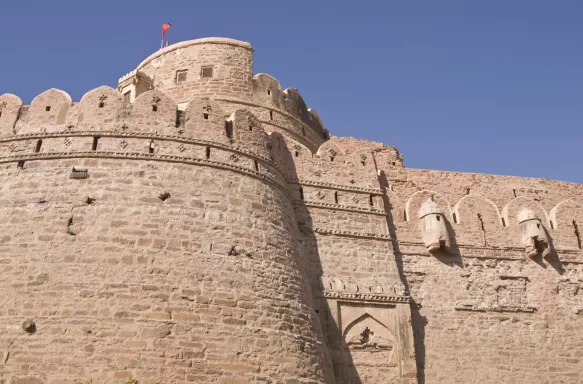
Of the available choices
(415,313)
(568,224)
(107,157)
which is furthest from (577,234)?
(107,157)

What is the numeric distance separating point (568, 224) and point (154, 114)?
9.23 metres

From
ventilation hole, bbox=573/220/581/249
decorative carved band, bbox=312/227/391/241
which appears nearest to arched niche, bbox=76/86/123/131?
decorative carved band, bbox=312/227/391/241

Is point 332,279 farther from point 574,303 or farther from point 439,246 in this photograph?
point 574,303

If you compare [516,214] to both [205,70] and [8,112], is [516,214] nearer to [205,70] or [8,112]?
[205,70]

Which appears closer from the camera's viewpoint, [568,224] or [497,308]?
[497,308]

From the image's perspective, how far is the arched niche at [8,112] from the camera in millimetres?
9852

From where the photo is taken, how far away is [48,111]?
999 cm

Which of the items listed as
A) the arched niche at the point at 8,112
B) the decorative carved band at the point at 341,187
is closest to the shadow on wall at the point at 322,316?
the decorative carved band at the point at 341,187

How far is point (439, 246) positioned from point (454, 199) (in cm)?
183

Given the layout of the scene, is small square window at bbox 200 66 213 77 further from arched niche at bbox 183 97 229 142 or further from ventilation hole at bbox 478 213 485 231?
ventilation hole at bbox 478 213 485 231

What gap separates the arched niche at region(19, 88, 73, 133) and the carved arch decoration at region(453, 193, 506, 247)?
7.83 meters

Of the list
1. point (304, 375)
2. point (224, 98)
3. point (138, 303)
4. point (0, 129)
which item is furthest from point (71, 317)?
point (224, 98)

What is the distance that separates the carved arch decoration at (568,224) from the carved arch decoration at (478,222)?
4.49 feet

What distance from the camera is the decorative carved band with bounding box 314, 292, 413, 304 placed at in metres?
10.1
